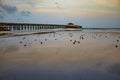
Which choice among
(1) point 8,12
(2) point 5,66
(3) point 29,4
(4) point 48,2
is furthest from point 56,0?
(2) point 5,66

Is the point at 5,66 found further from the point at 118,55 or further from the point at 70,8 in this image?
the point at 70,8

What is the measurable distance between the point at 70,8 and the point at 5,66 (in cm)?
297

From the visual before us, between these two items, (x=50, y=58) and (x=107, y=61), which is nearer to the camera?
(x=107, y=61)

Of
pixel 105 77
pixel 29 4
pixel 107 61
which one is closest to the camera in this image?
pixel 105 77

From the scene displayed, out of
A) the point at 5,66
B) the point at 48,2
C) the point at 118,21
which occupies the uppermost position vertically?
the point at 48,2

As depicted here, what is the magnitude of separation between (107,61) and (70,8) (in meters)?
2.71

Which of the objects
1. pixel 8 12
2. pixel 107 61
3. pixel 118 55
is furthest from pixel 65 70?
pixel 8 12

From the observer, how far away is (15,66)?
2.35 metres

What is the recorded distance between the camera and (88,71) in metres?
2.13

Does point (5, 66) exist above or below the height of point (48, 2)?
below

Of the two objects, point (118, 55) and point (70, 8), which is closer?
point (118, 55)

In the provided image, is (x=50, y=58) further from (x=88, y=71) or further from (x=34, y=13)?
(x=34, y=13)

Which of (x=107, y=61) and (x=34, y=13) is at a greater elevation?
(x=34, y=13)

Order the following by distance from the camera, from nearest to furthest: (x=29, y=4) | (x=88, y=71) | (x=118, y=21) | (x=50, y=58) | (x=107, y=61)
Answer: (x=88, y=71) → (x=107, y=61) → (x=50, y=58) → (x=118, y=21) → (x=29, y=4)
